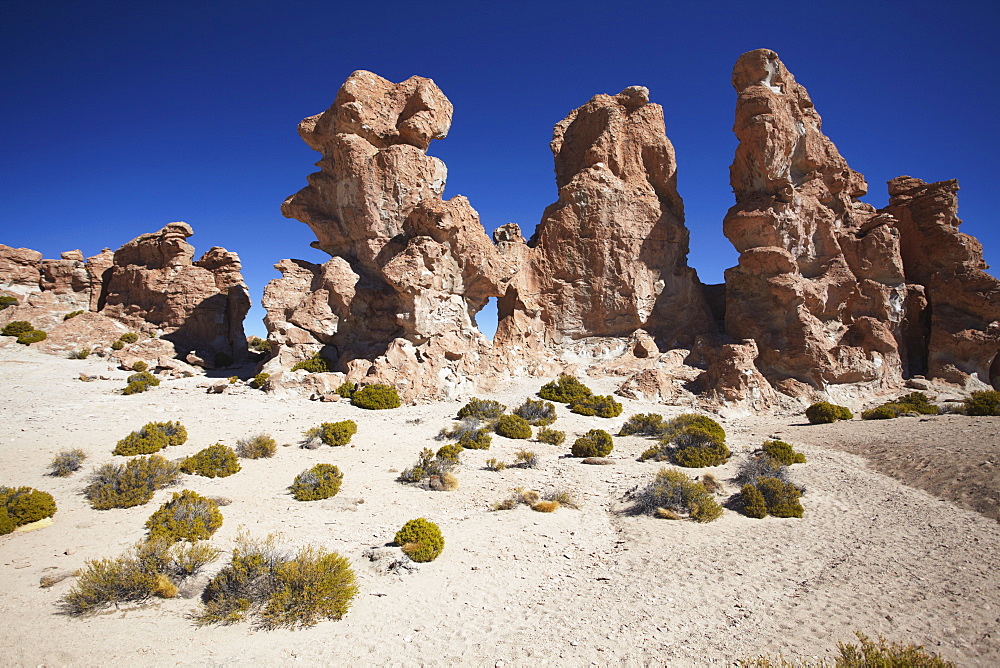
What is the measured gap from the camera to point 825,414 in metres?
17.5

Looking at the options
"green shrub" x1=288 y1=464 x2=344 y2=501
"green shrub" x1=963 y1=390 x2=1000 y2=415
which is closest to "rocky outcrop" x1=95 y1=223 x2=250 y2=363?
"green shrub" x1=288 y1=464 x2=344 y2=501

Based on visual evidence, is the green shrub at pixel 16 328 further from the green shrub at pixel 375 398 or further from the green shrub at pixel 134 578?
the green shrub at pixel 134 578

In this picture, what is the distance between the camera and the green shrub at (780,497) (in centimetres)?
892

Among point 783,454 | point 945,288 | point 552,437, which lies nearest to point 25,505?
point 552,437

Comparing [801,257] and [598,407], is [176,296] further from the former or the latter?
[801,257]

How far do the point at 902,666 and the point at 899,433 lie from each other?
45.2 ft

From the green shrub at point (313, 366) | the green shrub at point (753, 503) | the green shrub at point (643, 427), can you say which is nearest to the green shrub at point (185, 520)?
the green shrub at point (753, 503)

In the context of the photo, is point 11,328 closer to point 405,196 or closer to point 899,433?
point 405,196

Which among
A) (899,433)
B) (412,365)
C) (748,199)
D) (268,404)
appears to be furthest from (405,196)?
(899,433)

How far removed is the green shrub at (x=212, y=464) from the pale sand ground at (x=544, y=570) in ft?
0.93

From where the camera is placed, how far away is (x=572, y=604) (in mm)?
5875

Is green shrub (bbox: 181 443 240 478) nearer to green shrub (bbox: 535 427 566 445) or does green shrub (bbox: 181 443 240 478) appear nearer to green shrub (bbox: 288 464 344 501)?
green shrub (bbox: 288 464 344 501)

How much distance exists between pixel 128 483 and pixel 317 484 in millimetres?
3268

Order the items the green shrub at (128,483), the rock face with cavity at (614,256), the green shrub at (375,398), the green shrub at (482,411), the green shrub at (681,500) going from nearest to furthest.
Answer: the green shrub at (128,483) < the green shrub at (681,500) < the green shrub at (482,411) < the green shrub at (375,398) < the rock face with cavity at (614,256)
